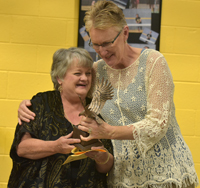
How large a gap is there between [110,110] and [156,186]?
1.61ft

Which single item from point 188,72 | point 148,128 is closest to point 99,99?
point 148,128

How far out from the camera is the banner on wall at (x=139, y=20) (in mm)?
2441

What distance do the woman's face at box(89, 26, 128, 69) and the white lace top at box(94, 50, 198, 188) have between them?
12 centimetres

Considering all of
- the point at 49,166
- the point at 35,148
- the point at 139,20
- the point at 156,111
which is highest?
the point at 139,20

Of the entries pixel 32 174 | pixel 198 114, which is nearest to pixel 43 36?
pixel 32 174

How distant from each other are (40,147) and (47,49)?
122cm

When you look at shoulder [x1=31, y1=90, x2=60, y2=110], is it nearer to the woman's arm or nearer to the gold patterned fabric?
the gold patterned fabric

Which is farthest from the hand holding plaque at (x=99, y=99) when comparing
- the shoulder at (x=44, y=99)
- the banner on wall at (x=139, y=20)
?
the banner on wall at (x=139, y=20)

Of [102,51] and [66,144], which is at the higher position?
[102,51]

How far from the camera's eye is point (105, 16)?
1.42 m

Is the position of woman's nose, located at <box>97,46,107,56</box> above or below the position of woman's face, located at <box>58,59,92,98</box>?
above

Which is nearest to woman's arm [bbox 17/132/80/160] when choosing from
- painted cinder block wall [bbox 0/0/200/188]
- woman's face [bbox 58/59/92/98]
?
woman's face [bbox 58/59/92/98]

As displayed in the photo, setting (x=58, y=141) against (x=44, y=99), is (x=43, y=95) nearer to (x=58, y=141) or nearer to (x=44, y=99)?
(x=44, y=99)

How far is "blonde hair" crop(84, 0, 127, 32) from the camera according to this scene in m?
1.42
